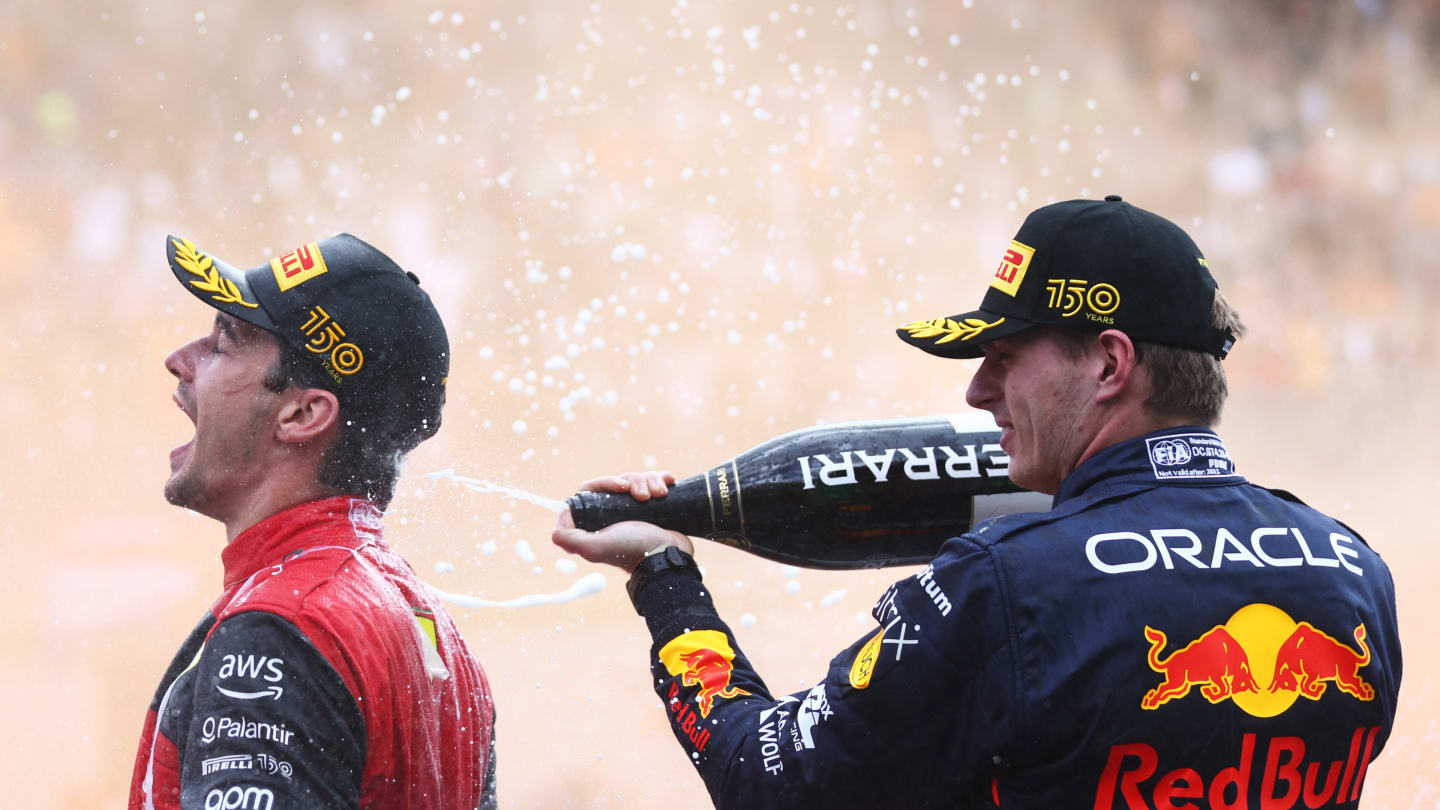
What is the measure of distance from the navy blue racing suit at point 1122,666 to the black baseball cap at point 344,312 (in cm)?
85

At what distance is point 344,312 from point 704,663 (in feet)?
2.62

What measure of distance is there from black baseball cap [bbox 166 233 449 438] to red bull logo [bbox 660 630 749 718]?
0.62 m

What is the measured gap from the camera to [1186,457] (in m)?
1.65

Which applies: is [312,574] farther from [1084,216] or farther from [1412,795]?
[1412,795]

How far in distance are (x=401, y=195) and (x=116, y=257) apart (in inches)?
53.2

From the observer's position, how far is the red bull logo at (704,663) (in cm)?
177

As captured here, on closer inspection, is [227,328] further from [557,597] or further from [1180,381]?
[1180,381]

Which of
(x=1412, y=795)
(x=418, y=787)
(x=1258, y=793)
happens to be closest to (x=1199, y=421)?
(x=1258, y=793)

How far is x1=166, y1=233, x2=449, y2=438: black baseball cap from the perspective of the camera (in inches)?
79.7

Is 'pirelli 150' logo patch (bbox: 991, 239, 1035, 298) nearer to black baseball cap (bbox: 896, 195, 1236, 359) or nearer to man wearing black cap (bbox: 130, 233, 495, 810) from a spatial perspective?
black baseball cap (bbox: 896, 195, 1236, 359)

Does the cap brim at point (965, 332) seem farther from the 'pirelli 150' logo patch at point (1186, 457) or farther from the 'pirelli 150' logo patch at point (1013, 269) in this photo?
the 'pirelli 150' logo patch at point (1186, 457)

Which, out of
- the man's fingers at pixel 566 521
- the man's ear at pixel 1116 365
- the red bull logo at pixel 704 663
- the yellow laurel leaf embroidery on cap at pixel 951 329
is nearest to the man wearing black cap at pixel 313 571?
the man's fingers at pixel 566 521

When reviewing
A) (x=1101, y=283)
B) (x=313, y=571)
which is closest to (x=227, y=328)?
(x=313, y=571)

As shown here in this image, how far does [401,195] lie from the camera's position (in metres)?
5.86
